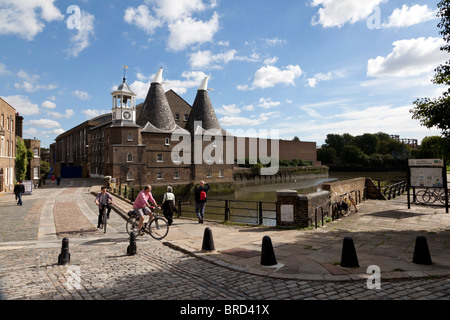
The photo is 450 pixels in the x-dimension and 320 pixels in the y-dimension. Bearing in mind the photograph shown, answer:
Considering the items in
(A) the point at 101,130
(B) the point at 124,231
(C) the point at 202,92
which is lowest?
(B) the point at 124,231

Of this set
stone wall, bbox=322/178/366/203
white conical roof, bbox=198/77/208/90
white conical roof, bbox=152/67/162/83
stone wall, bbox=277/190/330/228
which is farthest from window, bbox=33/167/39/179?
stone wall, bbox=322/178/366/203

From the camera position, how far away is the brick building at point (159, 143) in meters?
38.2

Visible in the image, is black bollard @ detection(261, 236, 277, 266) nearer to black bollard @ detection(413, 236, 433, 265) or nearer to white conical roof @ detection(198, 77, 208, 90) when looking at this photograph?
black bollard @ detection(413, 236, 433, 265)

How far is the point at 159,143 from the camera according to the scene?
137ft

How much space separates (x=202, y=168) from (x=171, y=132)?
7272mm

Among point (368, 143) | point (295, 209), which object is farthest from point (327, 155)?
point (295, 209)

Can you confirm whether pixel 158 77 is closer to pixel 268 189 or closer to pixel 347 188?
pixel 268 189

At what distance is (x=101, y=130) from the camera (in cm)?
4756

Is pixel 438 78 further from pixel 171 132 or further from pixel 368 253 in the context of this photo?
pixel 171 132

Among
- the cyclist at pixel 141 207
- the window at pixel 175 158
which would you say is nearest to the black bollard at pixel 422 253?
the cyclist at pixel 141 207

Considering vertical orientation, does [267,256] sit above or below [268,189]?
above

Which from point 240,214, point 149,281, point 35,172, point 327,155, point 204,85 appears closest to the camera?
point 149,281

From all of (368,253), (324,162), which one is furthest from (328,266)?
(324,162)
